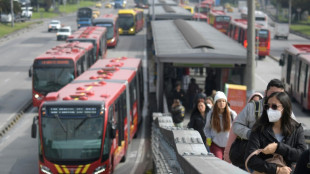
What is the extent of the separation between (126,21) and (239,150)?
65.3m

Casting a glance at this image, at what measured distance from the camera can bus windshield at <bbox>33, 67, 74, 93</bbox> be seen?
2841 cm

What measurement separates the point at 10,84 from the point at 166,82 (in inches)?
592

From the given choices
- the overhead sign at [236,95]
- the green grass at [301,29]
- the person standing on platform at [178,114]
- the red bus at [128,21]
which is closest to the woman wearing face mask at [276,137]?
the overhead sign at [236,95]

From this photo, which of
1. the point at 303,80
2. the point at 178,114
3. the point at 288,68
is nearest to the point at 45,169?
the point at 178,114

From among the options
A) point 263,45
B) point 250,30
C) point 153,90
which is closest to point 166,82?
point 153,90

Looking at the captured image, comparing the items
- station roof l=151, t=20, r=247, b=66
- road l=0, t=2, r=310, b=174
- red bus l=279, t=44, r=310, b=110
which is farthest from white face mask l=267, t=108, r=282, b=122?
red bus l=279, t=44, r=310, b=110

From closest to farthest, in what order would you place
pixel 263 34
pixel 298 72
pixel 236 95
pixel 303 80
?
pixel 236 95 → pixel 303 80 → pixel 298 72 → pixel 263 34

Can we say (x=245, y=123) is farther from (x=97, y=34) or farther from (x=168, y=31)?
(x=97, y=34)

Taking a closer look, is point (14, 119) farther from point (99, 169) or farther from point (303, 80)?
point (303, 80)

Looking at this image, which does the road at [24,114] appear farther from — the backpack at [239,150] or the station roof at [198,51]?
the backpack at [239,150]

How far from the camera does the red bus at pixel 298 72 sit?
28.3 metres

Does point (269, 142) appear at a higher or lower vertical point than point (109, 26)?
higher

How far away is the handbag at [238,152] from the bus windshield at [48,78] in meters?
21.1

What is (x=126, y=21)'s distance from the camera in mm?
72438
